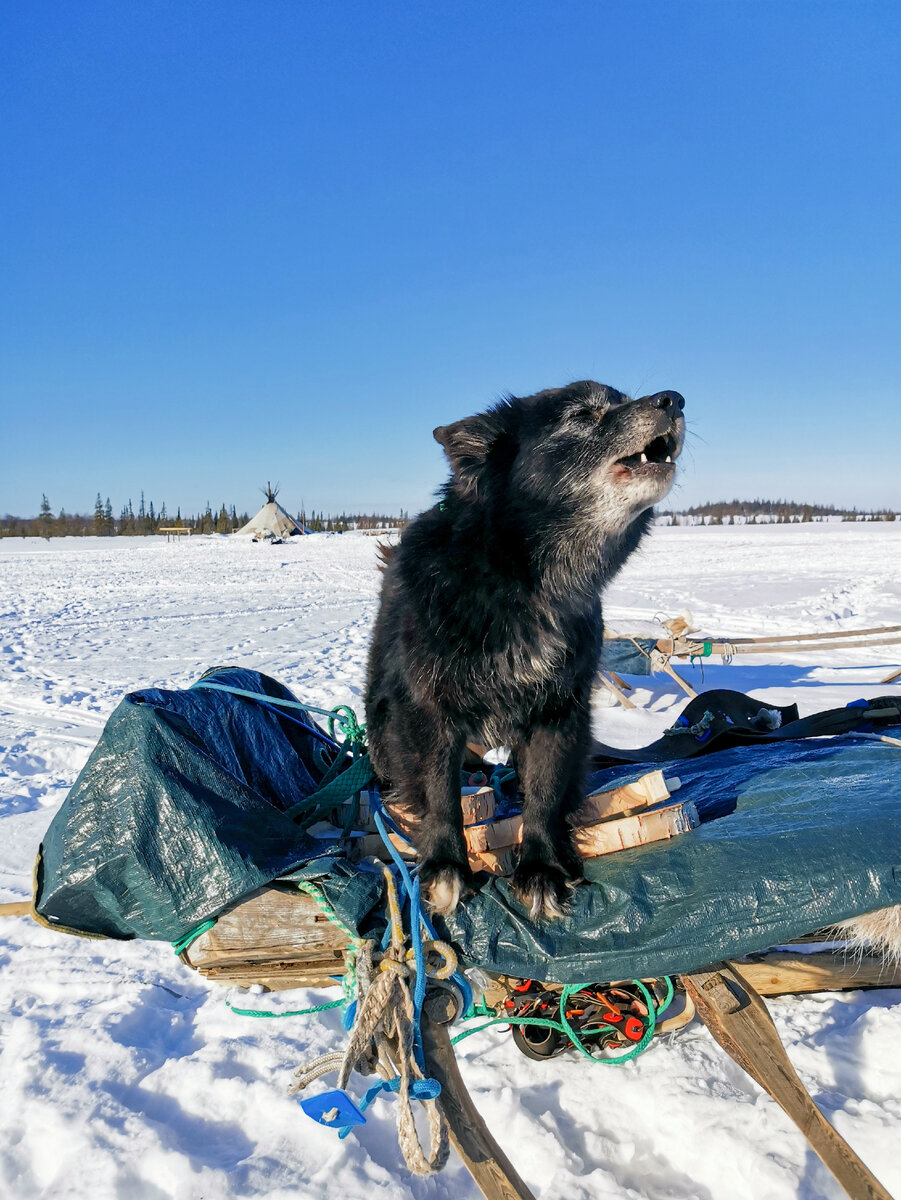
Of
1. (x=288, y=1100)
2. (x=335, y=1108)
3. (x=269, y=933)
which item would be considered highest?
(x=269, y=933)

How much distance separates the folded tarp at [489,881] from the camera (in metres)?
1.92

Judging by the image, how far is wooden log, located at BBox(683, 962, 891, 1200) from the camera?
171 cm

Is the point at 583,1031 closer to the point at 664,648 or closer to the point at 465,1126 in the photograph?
the point at 465,1126

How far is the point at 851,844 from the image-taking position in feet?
6.56

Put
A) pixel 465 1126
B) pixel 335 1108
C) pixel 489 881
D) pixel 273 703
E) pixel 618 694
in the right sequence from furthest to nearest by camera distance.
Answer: pixel 618 694 → pixel 273 703 → pixel 489 881 → pixel 465 1126 → pixel 335 1108

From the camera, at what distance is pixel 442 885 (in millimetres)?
→ 2053

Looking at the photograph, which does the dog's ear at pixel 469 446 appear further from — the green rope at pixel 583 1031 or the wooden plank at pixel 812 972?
the wooden plank at pixel 812 972

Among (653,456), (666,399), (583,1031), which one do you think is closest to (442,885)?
(583,1031)

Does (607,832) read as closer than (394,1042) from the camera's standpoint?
No

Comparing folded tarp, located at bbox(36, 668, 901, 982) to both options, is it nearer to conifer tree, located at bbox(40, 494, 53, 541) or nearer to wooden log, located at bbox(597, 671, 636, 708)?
wooden log, located at bbox(597, 671, 636, 708)

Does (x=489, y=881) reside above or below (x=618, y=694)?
above

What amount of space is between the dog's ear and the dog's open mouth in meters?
0.43

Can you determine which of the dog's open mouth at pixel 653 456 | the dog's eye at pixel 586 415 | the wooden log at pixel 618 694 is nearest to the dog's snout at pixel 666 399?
the dog's open mouth at pixel 653 456

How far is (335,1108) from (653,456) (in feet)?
6.49
